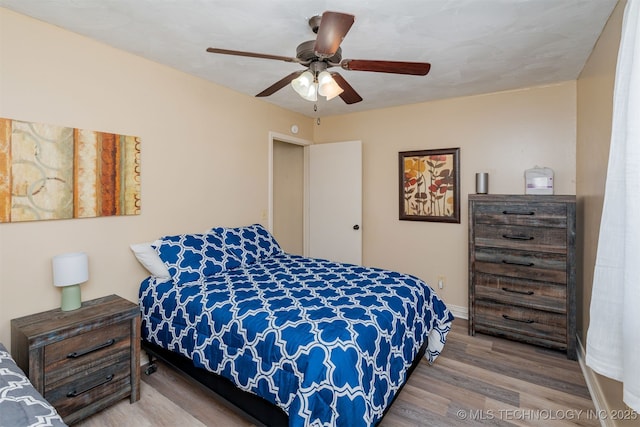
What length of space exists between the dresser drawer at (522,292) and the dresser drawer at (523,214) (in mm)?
524

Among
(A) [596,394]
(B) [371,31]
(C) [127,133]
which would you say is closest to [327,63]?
(B) [371,31]

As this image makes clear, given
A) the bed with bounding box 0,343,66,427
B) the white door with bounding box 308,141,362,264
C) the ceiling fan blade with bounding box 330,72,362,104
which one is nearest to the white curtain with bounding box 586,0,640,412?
the ceiling fan blade with bounding box 330,72,362,104

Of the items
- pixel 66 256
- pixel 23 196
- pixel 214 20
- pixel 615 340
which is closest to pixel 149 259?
pixel 66 256

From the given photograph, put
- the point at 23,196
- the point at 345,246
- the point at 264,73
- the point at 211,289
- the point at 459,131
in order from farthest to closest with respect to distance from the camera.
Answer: the point at 345,246
the point at 459,131
the point at 264,73
the point at 211,289
the point at 23,196

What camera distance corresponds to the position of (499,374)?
2.42 meters

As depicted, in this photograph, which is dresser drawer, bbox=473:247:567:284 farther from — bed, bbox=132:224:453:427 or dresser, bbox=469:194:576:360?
bed, bbox=132:224:453:427

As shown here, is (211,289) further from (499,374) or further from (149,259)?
(499,374)

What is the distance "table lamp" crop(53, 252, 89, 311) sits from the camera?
193cm

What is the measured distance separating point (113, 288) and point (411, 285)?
226cm

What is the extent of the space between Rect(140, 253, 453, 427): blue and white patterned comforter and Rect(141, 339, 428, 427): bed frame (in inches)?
3.7

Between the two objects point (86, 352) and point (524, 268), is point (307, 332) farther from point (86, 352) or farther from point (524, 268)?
point (524, 268)

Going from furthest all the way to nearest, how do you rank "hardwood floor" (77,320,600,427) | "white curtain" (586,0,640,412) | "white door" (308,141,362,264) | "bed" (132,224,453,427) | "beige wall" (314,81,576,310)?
"white door" (308,141,362,264)
"beige wall" (314,81,576,310)
"hardwood floor" (77,320,600,427)
"bed" (132,224,453,427)
"white curtain" (586,0,640,412)

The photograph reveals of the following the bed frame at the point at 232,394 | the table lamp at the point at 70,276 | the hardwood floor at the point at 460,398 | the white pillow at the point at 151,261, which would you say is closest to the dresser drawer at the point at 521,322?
the hardwood floor at the point at 460,398

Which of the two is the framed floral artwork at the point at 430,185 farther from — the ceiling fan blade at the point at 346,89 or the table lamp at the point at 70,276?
the table lamp at the point at 70,276
